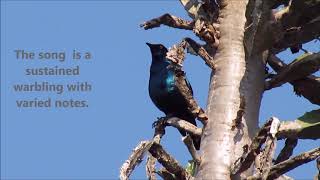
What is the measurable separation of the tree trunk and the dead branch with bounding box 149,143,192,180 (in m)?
0.12

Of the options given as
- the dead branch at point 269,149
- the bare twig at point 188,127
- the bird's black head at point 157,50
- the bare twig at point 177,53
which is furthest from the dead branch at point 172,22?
the bird's black head at point 157,50

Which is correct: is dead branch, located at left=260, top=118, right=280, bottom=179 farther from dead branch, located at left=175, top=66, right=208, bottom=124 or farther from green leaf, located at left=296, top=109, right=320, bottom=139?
dead branch, located at left=175, top=66, right=208, bottom=124

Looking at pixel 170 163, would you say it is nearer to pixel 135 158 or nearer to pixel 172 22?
pixel 135 158

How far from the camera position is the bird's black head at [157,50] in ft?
28.4

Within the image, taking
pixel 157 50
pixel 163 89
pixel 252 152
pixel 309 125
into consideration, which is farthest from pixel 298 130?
pixel 157 50

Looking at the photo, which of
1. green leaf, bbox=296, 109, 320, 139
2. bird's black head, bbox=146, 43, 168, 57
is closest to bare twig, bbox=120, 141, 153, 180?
green leaf, bbox=296, 109, 320, 139

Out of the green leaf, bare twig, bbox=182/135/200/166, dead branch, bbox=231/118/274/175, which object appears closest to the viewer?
dead branch, bbox=231/118/274/175

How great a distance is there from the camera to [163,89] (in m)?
8.21

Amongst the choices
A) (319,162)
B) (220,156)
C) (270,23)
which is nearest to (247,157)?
(220,156)

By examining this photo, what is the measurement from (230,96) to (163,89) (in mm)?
3108

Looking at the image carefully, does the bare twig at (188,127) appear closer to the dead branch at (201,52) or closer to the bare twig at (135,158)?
the bare twig at (135,158)

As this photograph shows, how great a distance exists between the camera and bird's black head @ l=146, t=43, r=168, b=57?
8648mm

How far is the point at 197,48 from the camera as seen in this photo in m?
5.38

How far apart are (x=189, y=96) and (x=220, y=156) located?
0.49 metres
